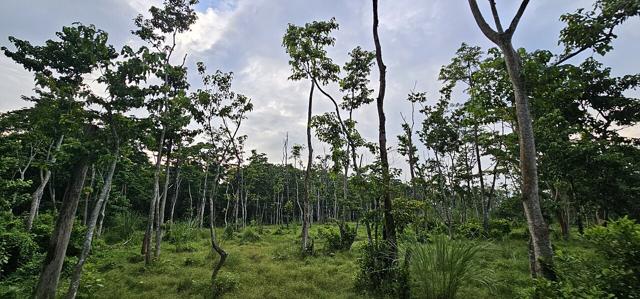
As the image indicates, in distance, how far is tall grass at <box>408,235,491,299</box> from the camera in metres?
4.68

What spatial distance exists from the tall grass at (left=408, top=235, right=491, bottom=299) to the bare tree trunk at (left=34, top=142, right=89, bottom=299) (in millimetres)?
6579

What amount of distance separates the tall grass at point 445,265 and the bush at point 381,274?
0.89 m

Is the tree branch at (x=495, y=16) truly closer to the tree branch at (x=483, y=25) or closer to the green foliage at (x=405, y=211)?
the tree branch at (x=483, y=25)

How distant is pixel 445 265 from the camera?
475cm

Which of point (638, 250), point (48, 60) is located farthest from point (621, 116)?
point (48, 60)

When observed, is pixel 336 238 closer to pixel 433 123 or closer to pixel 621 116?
pixel 433 123

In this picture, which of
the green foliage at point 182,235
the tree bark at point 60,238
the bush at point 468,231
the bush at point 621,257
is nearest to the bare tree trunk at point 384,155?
the bush at point 621,257

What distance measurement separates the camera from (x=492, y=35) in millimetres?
4641

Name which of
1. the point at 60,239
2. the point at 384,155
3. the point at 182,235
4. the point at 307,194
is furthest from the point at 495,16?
the point at 182,235

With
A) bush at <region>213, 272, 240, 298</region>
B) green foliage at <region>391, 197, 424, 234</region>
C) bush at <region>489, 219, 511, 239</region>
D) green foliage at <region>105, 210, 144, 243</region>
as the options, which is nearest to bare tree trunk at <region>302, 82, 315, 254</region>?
bush at <region>213, 272, 240, 298</region>

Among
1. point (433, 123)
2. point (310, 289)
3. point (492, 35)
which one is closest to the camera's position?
point (492, 35)

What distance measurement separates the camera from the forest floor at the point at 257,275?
699cm

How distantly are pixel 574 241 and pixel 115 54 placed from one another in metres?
17.4

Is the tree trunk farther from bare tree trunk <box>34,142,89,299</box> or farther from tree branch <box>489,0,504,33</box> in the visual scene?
bare tree trunk <box>34,142,89,299</box>
